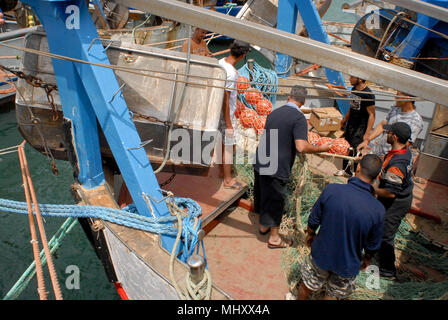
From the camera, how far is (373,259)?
11.9 ft

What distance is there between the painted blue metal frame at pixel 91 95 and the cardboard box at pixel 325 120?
3.73m

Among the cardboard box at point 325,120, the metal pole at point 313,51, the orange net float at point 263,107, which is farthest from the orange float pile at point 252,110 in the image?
the metal pole at point 313,51

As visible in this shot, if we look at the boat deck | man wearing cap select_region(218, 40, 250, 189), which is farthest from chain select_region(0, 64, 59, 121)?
the boat deck

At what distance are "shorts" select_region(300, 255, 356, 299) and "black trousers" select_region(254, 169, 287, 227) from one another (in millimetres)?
837

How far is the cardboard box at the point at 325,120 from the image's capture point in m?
5.75

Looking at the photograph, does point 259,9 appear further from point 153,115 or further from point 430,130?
point 153,115

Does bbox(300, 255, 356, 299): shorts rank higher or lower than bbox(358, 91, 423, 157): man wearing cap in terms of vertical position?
lower

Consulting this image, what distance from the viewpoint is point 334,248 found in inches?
98.8

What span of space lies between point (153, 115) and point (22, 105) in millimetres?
1400

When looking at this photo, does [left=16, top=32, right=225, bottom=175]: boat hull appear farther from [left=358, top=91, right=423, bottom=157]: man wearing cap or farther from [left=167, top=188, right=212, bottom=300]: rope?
[left=358, top=91, right=423, bottom=157]: man wearing cap

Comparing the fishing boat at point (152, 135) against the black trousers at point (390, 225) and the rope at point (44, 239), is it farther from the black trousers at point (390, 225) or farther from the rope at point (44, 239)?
the black trousers at point (390, 225)

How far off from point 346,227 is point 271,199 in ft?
3.91

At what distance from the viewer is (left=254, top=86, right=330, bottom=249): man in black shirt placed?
3.21m
